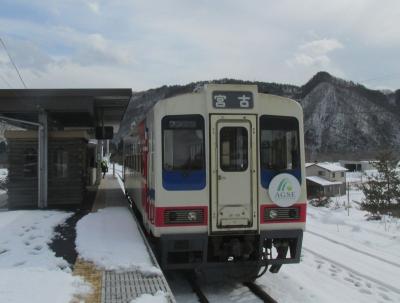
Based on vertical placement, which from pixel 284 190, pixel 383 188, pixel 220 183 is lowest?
pixel 383 188

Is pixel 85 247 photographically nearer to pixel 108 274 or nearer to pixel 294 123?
pixel 108 274

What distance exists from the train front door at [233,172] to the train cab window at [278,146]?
195 millimetres

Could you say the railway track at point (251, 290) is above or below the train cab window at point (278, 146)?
below

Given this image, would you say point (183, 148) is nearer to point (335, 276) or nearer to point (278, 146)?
point (278, 146)

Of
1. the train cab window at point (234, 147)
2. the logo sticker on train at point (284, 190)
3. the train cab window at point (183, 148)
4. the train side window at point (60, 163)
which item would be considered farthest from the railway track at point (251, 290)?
the train side window at point (60, 163)

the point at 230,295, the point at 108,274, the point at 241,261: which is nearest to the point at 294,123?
the point at 241,261

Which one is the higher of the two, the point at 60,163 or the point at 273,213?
the point at 60,163

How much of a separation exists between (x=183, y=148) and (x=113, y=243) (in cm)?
218

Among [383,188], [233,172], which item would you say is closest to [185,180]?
[233,172]

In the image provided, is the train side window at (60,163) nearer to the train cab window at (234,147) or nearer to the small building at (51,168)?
the small building at (51,168)

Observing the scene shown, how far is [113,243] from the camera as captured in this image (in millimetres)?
8656

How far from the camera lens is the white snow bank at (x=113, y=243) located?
23.9 ft

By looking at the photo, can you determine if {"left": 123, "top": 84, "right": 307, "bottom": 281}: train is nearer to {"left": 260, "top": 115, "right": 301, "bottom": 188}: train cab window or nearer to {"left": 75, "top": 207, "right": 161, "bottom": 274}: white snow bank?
{"left": 260, "top": 115, "right": 301, "bottom": 188}: train cab window

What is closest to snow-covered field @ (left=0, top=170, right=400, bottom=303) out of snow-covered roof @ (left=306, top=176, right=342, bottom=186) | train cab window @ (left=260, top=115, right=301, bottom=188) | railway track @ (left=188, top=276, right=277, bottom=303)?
railway track @ (left=188, top=276, right=277, bottom=303)
